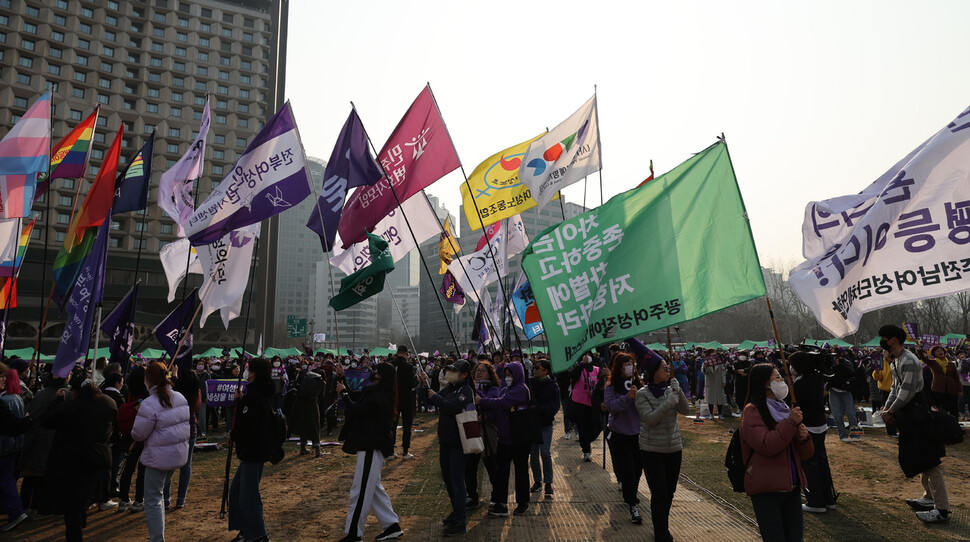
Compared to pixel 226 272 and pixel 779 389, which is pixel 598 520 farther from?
pixel 226 272

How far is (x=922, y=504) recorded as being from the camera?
25.7ft

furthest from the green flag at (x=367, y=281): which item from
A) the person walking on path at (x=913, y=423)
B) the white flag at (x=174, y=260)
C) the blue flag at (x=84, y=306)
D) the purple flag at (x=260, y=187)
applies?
the white flag at (x=174, y=260)

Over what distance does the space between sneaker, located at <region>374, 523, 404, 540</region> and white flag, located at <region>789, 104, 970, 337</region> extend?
4992mm

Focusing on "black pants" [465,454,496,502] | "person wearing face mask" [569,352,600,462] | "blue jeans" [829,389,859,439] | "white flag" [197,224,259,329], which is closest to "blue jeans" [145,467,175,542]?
"black pants" [465,454,496,502]

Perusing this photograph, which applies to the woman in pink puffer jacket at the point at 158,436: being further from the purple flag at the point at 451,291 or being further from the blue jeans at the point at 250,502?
the purple flag at the point at 451,291

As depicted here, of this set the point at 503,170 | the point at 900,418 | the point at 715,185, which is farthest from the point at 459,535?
the point at 503,170

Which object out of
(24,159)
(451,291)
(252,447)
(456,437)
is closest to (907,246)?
(456,437)

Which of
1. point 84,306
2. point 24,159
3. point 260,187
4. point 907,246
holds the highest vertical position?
point 24,159

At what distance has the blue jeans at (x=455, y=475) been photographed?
7059 mm

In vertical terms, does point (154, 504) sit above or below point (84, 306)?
below

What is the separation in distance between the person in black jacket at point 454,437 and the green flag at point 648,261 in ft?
4.79

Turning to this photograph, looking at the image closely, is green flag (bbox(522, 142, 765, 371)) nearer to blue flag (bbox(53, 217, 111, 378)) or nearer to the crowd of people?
the crowd of people

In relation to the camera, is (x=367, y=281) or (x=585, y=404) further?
(x=585, y=404)

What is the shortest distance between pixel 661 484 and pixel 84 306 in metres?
9.47
